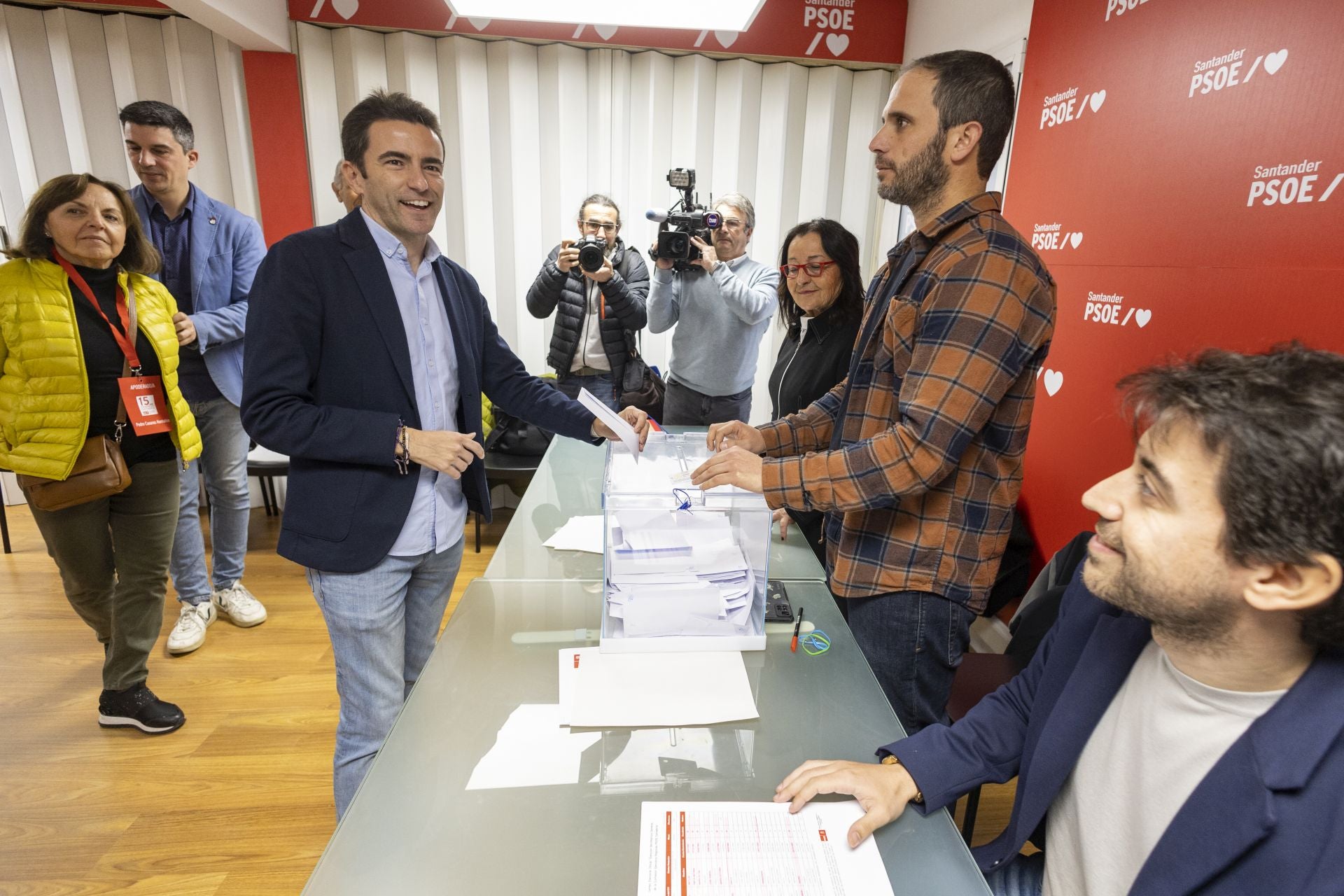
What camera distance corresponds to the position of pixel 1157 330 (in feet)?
6.39

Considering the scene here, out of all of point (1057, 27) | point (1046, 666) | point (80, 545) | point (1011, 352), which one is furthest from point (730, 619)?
point (1057, 27)

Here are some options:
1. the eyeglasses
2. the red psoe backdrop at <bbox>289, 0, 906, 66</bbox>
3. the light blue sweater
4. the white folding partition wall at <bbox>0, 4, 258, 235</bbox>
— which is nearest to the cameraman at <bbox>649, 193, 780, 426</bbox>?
the light blue sweater

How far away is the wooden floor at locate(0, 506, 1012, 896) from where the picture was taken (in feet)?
5.82

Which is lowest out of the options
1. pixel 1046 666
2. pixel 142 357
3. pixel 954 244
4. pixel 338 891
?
pixel 338 891

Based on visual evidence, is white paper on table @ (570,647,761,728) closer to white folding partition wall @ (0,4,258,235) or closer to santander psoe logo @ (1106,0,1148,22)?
santander psoe logo @ (1106,0,1148,22)

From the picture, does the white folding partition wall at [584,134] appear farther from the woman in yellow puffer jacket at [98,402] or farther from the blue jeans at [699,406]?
the woman in yellow puffer jacket at [98,402]

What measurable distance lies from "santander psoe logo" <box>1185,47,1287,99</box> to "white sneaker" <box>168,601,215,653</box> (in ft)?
12.0

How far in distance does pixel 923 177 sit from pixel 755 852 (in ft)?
3.74

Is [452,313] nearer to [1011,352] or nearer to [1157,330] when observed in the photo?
[1011,352]

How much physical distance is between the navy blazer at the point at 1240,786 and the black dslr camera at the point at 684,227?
2163 mm

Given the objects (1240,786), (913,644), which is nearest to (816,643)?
(913,644)

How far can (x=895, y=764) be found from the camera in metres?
0.97

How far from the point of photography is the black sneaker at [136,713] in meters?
2.25

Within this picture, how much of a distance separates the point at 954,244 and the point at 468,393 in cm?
106
